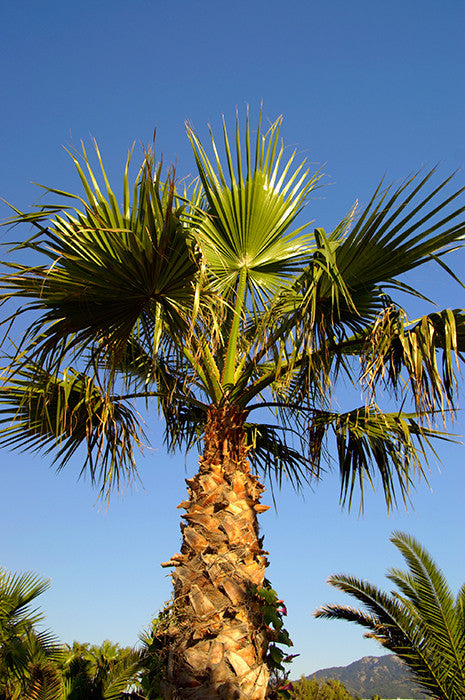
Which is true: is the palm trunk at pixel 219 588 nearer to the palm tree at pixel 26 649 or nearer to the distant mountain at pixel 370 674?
the palm tree at pixel 26 649

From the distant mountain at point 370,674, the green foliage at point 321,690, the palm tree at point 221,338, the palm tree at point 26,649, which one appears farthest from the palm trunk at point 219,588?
the distant mountain at point 370,674

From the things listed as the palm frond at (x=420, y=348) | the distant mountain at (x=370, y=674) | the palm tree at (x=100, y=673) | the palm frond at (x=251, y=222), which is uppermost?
the palm frond at (x=251, y=222)

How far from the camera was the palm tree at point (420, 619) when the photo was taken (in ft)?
24.9

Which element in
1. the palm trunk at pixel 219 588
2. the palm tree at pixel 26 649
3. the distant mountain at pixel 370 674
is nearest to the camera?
the palm trunk at pixel 219 588

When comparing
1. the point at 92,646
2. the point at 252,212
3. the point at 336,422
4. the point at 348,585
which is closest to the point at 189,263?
the point at 252,212

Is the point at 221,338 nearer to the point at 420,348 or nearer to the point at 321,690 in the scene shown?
the point at 420,348

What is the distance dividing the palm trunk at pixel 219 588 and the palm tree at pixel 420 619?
205 inches

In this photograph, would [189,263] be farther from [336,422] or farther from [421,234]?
[336,422]

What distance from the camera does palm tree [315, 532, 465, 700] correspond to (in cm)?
759

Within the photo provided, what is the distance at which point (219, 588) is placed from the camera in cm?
383

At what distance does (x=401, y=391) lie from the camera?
423cm

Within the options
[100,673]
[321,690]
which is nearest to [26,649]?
[100,673]

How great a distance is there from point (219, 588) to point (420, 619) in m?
5.88

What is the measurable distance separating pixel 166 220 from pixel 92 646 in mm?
11922
